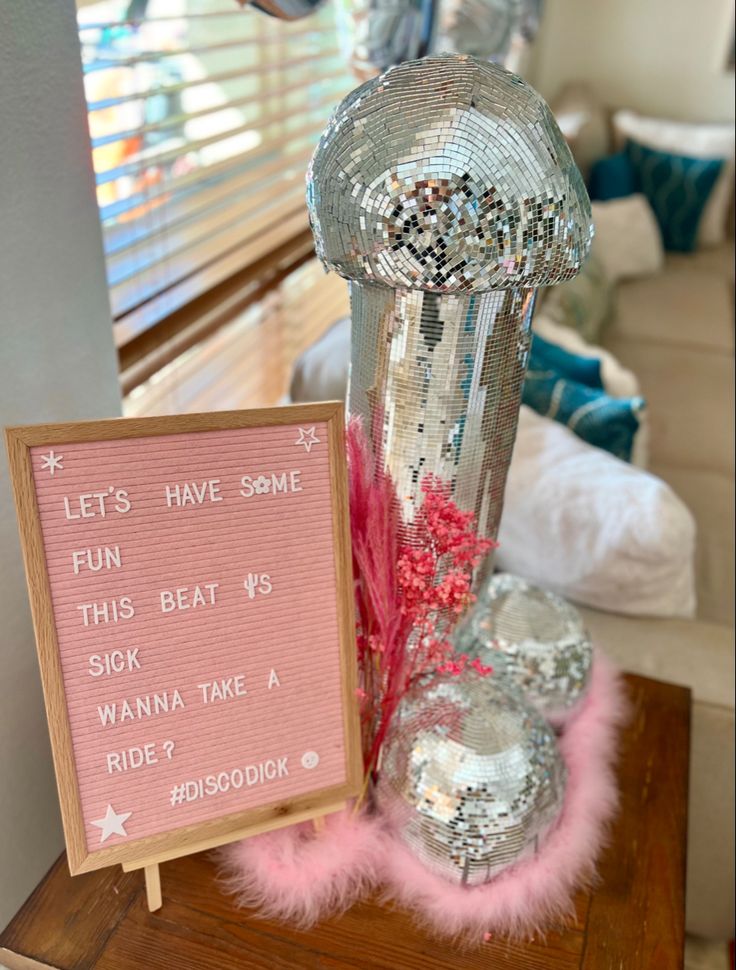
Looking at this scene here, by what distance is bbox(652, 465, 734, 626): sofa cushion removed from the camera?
1.43 meters

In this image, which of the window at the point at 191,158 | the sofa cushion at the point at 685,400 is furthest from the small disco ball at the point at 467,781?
the sofa cushion at the point at 685,400

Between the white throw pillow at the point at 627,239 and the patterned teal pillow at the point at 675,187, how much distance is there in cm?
21

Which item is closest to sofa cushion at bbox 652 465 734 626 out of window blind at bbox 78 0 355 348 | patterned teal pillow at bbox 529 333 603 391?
patterned teal pillow at bbox 529 333 603 391

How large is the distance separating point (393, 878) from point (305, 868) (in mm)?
73

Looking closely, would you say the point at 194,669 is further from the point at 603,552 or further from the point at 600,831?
the point at 603,552

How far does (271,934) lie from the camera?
2.05ft

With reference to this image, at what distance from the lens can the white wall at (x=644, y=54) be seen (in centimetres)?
330

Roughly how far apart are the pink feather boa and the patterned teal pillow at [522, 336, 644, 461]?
0.80 m

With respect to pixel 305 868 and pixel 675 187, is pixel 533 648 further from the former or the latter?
pixel 675 187

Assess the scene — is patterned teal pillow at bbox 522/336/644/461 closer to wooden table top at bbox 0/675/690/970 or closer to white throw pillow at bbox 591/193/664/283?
wooden table top at bbox 0/675/690/970

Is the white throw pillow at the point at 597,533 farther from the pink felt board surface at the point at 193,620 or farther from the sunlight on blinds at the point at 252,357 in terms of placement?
the pink felt board surface at the point at 193,620

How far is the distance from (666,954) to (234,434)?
0.52 meters

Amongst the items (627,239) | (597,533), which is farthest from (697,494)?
(627,239)

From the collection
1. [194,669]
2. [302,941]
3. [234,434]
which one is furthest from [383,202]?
[302,941]
